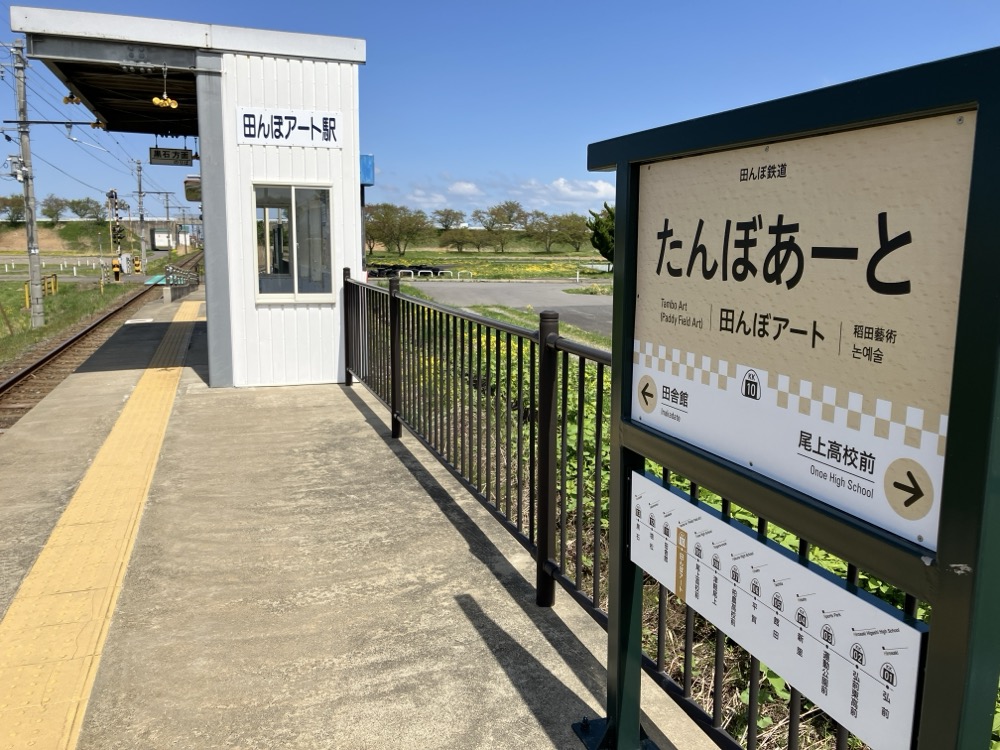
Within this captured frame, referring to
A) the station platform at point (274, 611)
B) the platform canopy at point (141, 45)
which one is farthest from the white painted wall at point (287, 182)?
the station platform at point (274, 611)

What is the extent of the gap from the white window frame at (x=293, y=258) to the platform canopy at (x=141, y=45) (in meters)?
1.31

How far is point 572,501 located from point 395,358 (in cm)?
199

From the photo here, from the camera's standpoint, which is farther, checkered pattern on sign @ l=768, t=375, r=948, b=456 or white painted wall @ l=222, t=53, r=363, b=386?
white painted wall @ l=222, t=53, r=363, b=386

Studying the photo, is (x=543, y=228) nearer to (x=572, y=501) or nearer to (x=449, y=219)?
(x=449, y=219)

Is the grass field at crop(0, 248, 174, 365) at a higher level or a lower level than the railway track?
lower

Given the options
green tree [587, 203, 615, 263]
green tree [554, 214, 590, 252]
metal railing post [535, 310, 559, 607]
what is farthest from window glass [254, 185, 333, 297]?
green tree [554, 214, 590, 252]

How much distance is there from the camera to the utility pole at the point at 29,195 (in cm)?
2088

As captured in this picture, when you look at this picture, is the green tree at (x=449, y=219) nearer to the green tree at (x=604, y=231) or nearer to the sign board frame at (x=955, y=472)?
the green tree at (x=604, y=231)

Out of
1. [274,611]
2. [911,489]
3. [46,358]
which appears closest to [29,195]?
[46,358]

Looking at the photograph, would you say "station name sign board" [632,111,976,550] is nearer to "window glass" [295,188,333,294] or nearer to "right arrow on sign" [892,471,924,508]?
"right arrow on sign" [892,471,924,508]

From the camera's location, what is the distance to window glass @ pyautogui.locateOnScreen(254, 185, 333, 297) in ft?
29.4

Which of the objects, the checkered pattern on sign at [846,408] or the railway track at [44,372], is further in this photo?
the railway track at [44,372]

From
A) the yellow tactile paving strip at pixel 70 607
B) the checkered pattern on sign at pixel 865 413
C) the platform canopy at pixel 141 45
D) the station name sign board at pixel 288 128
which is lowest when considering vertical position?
the yellow tactile paving strip at pixel 70 607

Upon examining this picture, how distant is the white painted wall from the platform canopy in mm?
147
